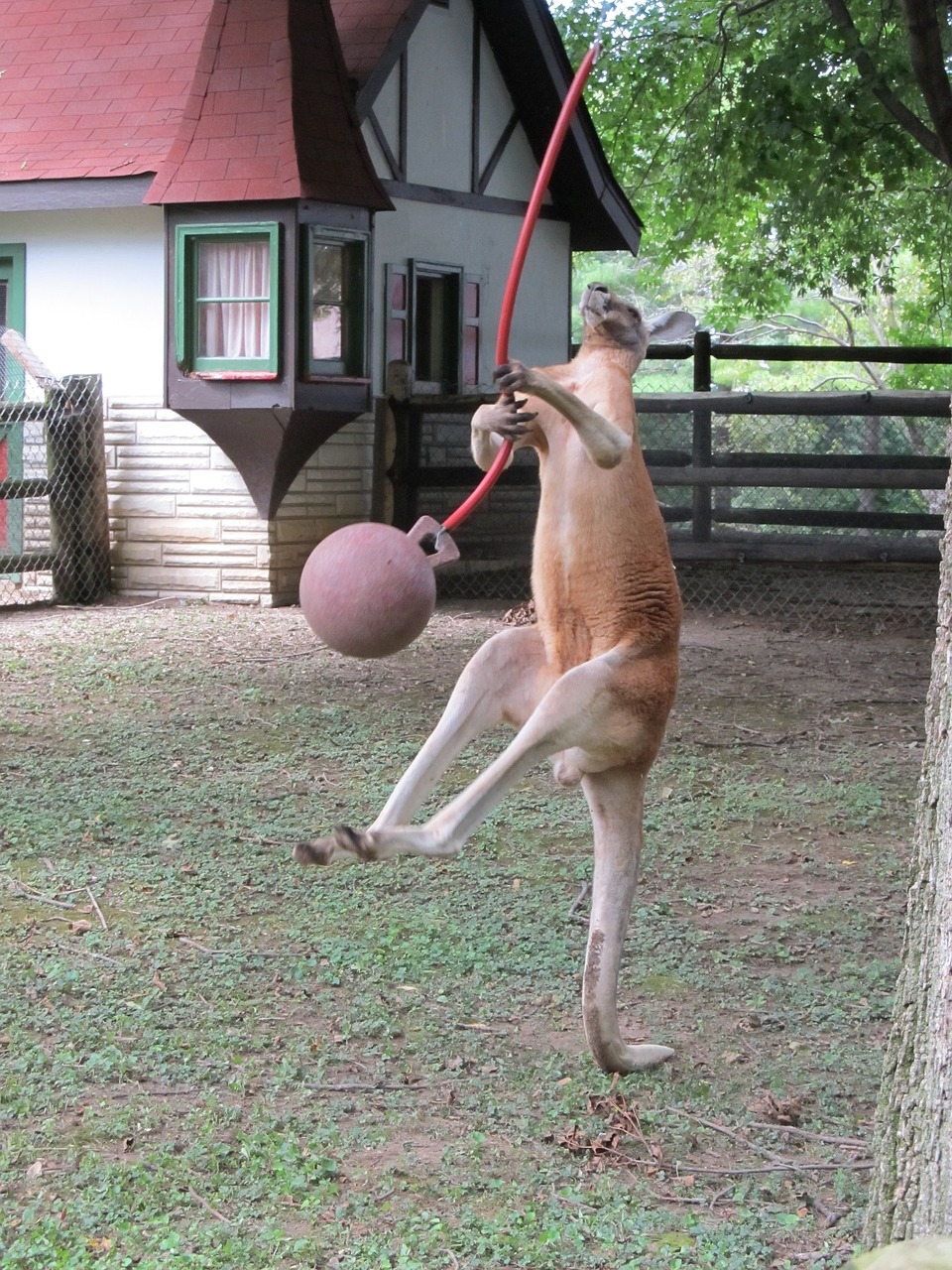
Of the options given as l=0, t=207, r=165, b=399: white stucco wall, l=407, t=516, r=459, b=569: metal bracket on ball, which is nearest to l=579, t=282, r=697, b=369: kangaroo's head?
l=407, t=516, r=459, b=569: metal bracket on ball

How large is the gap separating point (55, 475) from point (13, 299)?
2.03 meters

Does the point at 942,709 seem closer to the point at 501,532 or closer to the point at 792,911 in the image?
the point at 792,911

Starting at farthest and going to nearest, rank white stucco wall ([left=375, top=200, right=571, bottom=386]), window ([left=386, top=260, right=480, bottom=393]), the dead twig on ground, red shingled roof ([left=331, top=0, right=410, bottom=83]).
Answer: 1. window ([left=386, top=260, right=480, bottom=393])
2. white stucco wall ([left=375, top=200, right=571, bottom=386])
3. red shingled roof ([left=331, top=0, right=410, bottom=83])
4. the dead twig on ground

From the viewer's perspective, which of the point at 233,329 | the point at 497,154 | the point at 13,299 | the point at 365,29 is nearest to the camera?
the point at 233,329

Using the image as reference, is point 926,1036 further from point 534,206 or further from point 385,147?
point 385,147

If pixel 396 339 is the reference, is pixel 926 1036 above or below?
below

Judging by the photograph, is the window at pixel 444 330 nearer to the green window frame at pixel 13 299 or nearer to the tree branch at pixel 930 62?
the green window frame at pixel 13 299

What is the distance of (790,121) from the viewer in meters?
13.4

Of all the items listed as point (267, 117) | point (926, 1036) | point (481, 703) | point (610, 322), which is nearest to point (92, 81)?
point (267, 117)

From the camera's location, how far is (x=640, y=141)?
1817 centimetres

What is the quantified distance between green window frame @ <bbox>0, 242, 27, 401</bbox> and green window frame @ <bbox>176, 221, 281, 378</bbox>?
1843 millimetres

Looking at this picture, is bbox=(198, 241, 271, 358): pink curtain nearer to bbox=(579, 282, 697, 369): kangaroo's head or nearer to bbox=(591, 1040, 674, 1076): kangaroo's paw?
bbox=(579, 282, 697, 369): kangaroo's head

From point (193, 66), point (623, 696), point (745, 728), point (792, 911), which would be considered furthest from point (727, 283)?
point (623, 696)

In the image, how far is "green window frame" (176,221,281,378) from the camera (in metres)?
13.5
